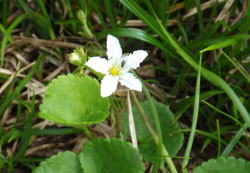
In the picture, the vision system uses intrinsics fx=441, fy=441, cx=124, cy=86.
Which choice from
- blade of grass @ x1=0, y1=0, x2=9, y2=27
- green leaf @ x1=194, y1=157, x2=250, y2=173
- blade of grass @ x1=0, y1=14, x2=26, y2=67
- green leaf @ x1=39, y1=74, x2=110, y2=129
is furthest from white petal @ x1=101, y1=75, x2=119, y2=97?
blade of grass @ x1=0, y1=0, x2=9, y2=27

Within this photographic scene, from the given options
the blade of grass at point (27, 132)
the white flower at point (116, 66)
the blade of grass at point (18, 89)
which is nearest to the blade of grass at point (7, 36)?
the blade of grass at point (18, 89)

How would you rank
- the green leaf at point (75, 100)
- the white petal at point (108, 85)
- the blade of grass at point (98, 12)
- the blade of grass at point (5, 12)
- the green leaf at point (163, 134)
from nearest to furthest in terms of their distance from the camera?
the white petal at point (108, 85), the green leaf at point (75, 100), the green leaf at point (163, 134), the blade of grass at point (98, 12), the blade of grass at point (5, 12)

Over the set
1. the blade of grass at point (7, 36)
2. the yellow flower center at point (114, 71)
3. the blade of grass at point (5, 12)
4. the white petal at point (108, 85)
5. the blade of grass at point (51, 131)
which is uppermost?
the blade of grass at point (5, 12)

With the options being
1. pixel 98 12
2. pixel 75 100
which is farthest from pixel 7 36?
pixel 75 100

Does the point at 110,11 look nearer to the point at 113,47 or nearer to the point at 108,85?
the point at 113,47

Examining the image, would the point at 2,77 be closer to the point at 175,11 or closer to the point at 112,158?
the point at 112,158

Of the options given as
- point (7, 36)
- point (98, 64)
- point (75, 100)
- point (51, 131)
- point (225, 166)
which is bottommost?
point (225, 166)

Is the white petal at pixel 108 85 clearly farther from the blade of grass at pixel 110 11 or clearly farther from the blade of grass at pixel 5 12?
the blade of grass at pixel 5 12
